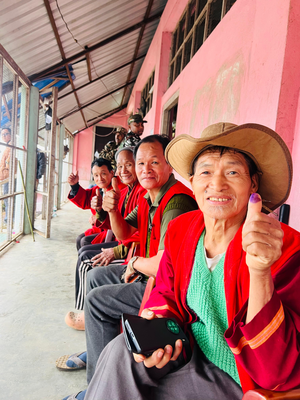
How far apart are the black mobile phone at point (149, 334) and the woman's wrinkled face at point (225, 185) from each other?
425 mm

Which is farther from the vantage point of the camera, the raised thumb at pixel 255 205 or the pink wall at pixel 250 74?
the pink wall at pixel 250 74

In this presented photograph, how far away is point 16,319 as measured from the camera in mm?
2230

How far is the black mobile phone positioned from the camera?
893 mm

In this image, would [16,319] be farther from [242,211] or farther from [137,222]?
[242,211]

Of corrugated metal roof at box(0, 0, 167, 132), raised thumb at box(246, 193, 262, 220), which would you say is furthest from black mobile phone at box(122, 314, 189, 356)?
corrugated metal roof at box(0, 0, 167, 132)

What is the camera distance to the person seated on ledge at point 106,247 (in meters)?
2.19

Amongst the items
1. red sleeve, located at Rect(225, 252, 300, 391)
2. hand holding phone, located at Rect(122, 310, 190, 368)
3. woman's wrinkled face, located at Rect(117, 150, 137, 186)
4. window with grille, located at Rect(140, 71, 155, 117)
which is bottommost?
hand holding phone, located at Rect(122, 310, 190, 368)

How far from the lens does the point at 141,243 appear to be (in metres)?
1.98

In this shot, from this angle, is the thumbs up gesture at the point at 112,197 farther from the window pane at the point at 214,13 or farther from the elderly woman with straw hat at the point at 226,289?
the window pane at the point at 214,13

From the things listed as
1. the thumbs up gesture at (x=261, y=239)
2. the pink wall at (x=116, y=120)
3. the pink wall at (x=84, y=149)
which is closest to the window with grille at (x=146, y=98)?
the pink wall at (x=116, y=120)

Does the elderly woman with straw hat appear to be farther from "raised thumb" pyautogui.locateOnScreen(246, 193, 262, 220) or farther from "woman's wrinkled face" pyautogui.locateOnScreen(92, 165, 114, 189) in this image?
"woman's wrinkled face" pyautogui.locateOnScreen(92, 165, 114, 189)

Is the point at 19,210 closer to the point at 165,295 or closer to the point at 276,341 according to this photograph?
the point at 165,295

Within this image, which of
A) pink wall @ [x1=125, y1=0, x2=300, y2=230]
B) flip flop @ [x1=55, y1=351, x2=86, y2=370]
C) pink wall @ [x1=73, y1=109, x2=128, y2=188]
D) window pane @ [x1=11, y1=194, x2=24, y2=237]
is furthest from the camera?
pink wall @ [x1=73, y1=109, x2=128, y2=188]

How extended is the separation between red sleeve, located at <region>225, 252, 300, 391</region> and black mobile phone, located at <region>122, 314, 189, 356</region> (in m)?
0.23
